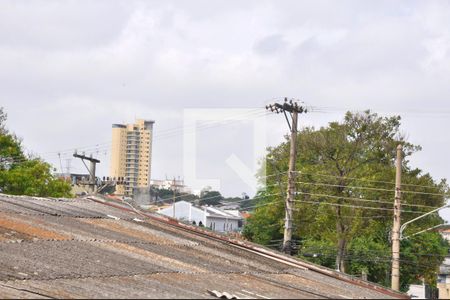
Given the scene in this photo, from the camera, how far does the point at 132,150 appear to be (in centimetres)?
9700

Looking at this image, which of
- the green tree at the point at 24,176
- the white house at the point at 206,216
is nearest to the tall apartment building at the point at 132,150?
the white house at the point at 206,216

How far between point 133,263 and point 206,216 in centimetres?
8854

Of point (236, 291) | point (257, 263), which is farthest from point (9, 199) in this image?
point (236, 291)

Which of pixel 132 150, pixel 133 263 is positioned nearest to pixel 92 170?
pixel 133 263

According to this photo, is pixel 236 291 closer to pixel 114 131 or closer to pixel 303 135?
pixel 303 135

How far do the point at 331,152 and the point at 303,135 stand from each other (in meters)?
2.85

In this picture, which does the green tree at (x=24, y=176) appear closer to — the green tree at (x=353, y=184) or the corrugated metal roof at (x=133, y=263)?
the green tree at (x=353, y=184)

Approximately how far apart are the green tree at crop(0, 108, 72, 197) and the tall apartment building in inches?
1561

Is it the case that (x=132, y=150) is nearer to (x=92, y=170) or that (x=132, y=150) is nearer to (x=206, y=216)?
(x=206, y=216)

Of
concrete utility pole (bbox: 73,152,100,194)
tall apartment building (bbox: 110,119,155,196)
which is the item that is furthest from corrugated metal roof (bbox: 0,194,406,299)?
tall apartment building (bbox: 110,119,155,196)

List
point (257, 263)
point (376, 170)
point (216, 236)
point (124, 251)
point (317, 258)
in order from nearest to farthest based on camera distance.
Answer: point (124, 251) < point (257, 263) < point (216, 236) < point (376, 170) < point (317, 258)

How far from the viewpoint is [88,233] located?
16375mm

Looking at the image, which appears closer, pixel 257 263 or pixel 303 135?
pixel 257 263

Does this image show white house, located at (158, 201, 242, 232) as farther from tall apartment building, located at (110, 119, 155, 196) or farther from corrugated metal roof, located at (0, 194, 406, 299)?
corrugated metal roof, located at (0, 194, 406, 299)
